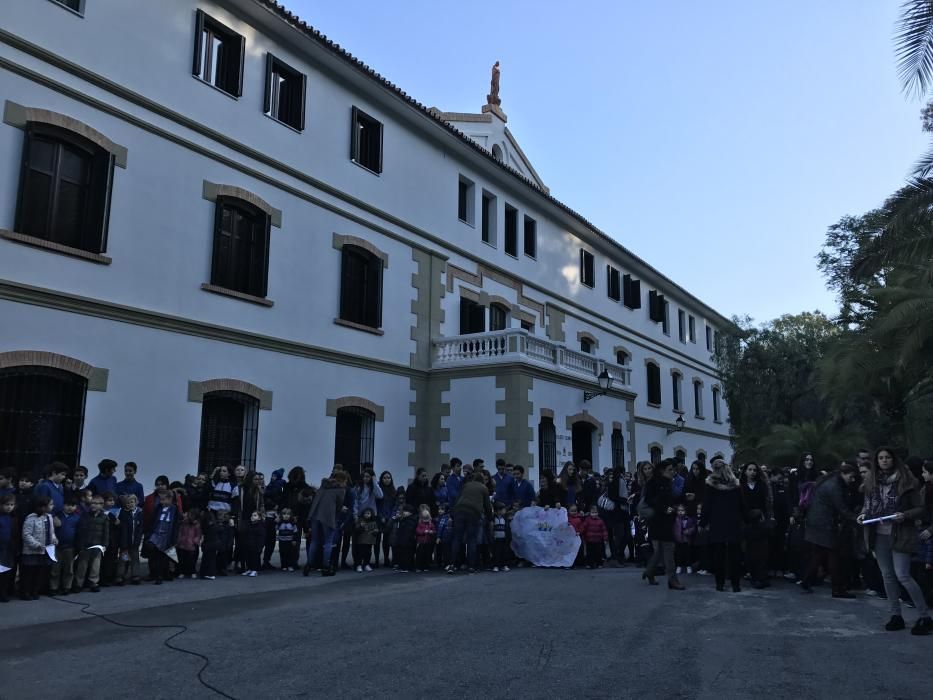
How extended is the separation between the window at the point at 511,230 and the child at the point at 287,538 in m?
14.2

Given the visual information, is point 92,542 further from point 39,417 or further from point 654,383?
point 654,383

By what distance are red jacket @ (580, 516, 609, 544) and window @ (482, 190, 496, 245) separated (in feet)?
38.9

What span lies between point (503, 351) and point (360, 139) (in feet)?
21.2

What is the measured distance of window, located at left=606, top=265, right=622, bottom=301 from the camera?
102 feet

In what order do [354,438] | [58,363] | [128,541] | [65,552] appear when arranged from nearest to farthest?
[65,552] < [128,541] < [58,363] < [354,438]

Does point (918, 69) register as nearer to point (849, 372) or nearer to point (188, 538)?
point (849, 372)

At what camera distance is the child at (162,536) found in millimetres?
10656

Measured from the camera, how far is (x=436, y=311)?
20688 mm

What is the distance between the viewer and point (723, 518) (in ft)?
32.7

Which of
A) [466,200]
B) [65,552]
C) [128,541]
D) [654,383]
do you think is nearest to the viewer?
[65,552]

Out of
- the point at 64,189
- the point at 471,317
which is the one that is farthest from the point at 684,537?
the point at 64,189

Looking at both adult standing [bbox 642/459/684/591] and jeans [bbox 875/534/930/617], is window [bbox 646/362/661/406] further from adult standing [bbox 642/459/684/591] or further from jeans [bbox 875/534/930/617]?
jeans [bbox 875/534/930/617]

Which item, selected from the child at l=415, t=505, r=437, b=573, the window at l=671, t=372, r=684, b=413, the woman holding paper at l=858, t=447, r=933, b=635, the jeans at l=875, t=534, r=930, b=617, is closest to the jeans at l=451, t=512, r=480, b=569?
the child at l=415, t=505, r=437, b=573

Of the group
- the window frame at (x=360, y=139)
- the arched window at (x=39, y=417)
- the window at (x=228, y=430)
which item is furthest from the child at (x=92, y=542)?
the window frame at (x=360, y=139)
